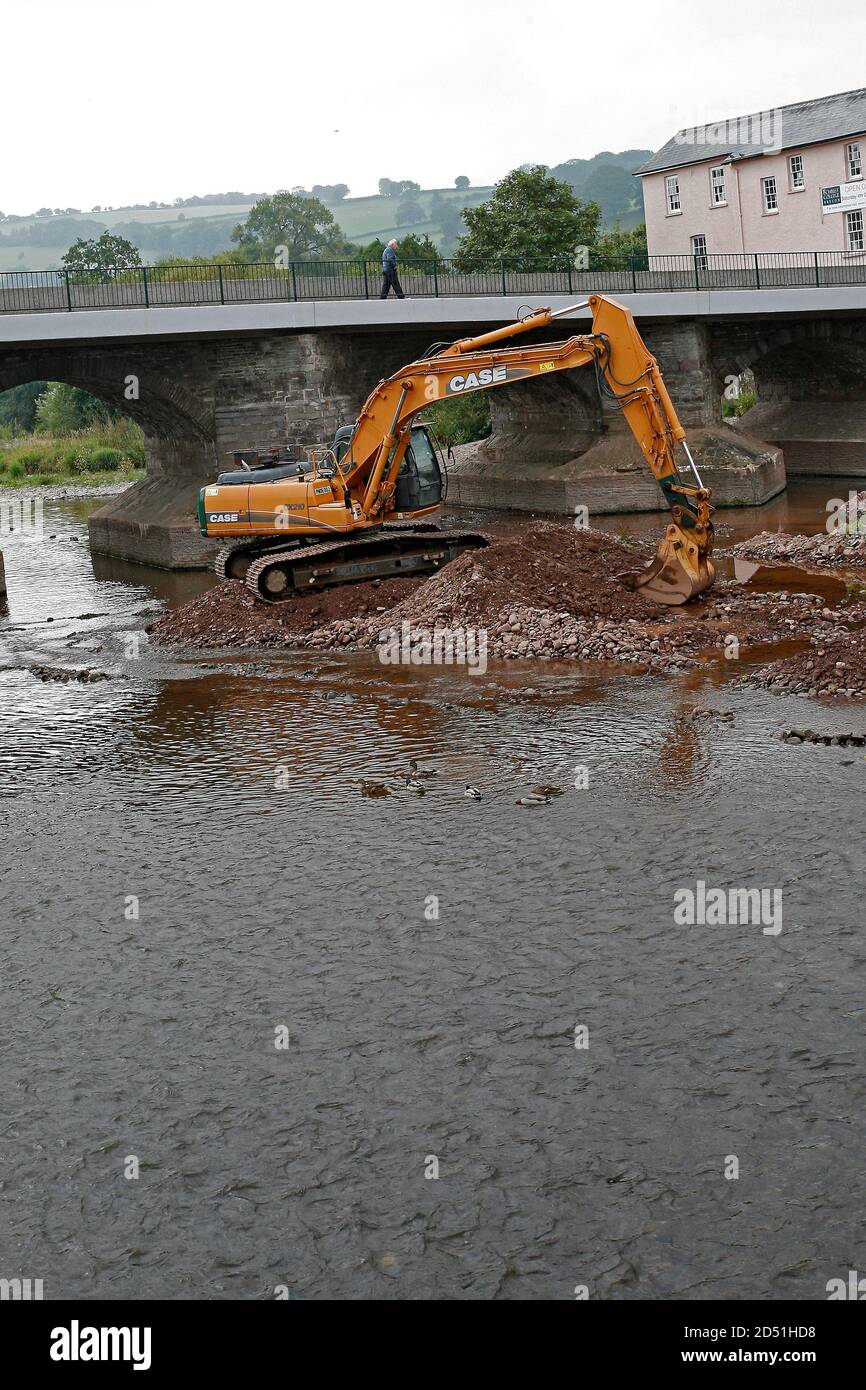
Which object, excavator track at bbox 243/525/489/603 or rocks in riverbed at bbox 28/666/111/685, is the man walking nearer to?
excavator track at bbox 243/525/489/603

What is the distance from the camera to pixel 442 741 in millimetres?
16453

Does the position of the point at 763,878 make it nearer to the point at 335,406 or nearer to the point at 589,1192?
the point at 589,1192

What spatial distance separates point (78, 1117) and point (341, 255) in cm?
13972

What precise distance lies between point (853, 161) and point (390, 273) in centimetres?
2783

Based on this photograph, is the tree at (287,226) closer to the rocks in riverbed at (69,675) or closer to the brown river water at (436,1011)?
the rocks in riverbed at (69,675)

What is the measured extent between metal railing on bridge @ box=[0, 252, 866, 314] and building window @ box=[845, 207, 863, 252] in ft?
47.6

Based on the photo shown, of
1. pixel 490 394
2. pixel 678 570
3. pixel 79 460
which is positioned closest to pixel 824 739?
pixel 678 570

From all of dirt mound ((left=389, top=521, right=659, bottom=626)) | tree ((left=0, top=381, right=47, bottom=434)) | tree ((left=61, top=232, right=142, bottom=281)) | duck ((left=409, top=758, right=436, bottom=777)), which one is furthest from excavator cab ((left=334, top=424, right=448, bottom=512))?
tree ((left=61, top=232, right=142, bottom=281))

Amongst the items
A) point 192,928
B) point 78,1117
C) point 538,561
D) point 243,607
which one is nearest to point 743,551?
point 538,561

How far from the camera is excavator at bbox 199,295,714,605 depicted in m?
21.7

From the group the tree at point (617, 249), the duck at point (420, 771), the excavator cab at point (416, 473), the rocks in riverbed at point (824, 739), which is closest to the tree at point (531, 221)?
the tree at point (617, 249)

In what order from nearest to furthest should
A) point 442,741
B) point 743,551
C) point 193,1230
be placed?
point 193,1230
point 442,741
point 743,551

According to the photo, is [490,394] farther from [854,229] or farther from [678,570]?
[678,570]

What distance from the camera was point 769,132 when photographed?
57.9 metres
